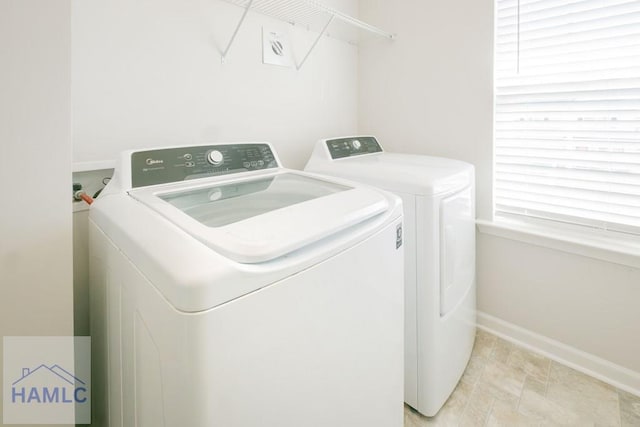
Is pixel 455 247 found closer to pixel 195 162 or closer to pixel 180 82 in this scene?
pixel 195 162

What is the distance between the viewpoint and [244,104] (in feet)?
6.04

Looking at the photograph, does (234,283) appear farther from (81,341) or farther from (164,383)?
(81,341)

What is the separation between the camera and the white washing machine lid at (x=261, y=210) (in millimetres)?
720

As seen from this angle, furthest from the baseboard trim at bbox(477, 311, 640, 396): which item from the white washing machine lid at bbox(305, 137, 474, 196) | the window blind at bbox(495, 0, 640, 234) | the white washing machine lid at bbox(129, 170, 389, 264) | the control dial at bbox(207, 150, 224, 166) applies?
the control dial at bbox(207, 150, 224, 166)

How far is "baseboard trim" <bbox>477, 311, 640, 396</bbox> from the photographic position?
166 centimetres

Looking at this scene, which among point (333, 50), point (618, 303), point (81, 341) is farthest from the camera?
point (333, 50)

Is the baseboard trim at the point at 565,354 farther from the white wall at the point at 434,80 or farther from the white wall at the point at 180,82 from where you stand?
the white wall at the point at 180,82

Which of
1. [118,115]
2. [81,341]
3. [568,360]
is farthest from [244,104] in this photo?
[568,360]

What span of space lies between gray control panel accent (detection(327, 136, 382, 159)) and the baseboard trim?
4.42ft

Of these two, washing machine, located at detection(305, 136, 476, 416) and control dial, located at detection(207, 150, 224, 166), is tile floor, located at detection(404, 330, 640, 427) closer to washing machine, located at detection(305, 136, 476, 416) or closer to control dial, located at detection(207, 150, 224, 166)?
washing machine, located at detection(305, 136, 476, 416)

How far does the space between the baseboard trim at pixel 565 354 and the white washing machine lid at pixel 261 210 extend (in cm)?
158

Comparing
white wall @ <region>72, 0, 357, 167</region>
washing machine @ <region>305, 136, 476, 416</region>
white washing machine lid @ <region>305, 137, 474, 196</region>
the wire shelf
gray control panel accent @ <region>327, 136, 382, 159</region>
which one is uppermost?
the wire shelf

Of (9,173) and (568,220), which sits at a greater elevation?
(9,173)

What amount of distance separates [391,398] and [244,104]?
1.61 meters
